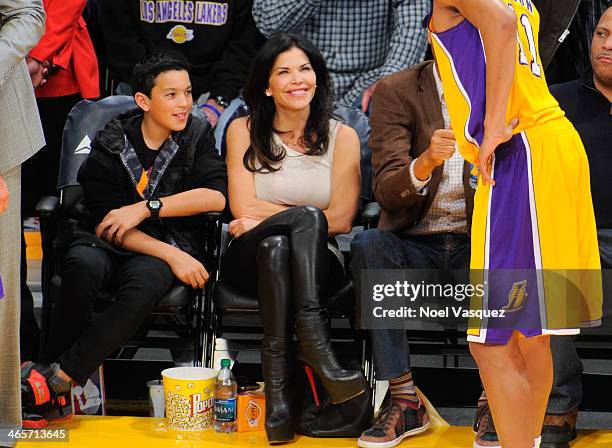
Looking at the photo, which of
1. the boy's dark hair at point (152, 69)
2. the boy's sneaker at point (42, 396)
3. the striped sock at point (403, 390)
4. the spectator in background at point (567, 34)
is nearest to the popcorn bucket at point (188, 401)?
the boy's sneaker at point (42, 396)

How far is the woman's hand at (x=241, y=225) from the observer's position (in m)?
3.94

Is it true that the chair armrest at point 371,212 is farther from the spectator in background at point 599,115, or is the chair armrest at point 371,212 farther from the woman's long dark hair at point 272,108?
the spectator in background at point 599,115

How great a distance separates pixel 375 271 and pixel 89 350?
3.57 ft

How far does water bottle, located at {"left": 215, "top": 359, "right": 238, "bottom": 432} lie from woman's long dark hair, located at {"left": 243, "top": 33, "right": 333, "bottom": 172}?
956 mm

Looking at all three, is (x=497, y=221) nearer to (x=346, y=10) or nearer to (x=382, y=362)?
(x=382, y=362)

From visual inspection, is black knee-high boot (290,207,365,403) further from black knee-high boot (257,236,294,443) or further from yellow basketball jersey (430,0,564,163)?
yellow basketball jersey (430,0,564,163)

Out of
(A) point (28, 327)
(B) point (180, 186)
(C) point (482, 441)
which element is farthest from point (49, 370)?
(C) point (482, 441)

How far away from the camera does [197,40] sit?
5.04 metres

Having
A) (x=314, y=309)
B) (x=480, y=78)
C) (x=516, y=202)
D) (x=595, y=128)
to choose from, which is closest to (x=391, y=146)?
(x=314, y=309)

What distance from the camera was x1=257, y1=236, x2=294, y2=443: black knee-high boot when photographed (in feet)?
11.5

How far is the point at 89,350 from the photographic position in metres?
3.58

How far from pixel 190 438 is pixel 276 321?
1.68 ft

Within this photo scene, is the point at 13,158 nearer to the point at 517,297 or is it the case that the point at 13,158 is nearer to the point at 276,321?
the point at 276,321

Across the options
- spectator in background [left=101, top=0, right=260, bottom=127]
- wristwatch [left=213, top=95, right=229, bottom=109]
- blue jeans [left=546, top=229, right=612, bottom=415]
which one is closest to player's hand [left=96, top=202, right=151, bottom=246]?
wristwatch [left=213, top=95, right=229, bottom=109]
